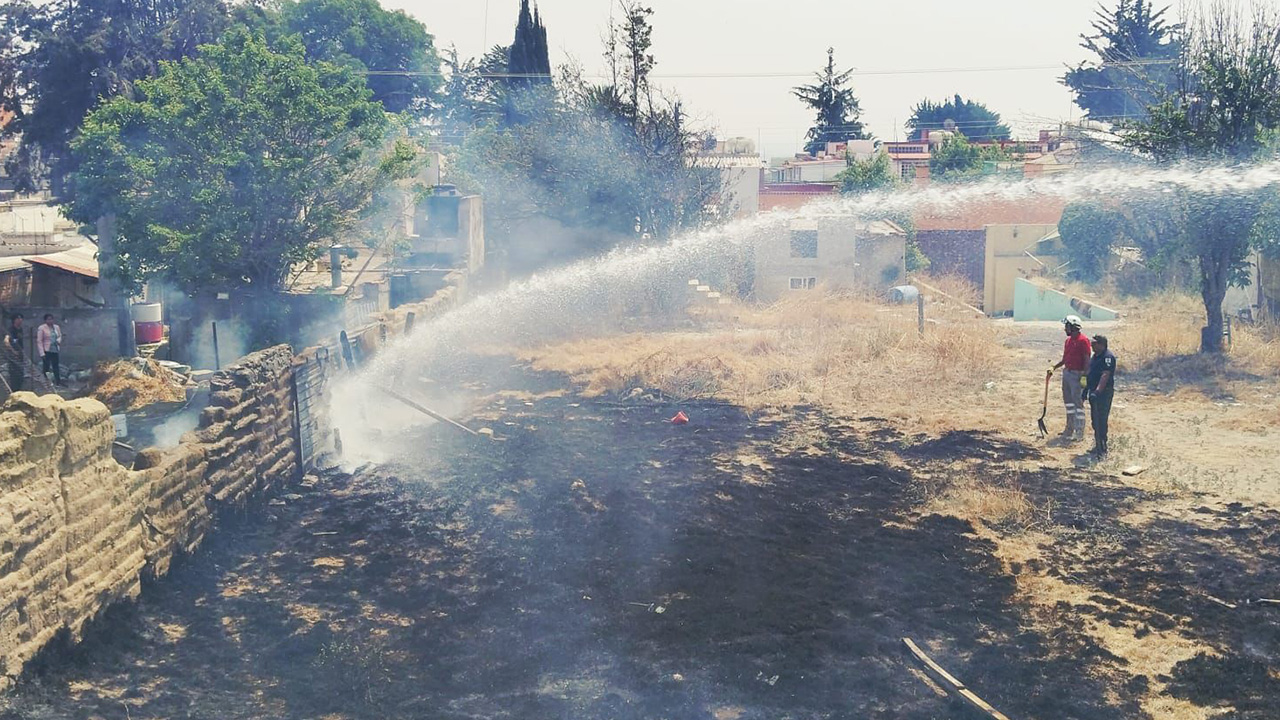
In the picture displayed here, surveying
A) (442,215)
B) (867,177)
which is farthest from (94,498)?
(867,177)

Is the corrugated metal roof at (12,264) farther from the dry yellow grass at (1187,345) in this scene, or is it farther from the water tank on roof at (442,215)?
the dry yellow grass at (1187,345)

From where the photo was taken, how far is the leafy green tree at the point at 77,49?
109 ft

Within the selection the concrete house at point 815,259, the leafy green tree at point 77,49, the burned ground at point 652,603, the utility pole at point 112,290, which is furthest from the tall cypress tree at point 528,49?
the burned ground at point 652,603

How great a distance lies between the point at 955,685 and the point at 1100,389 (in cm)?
688

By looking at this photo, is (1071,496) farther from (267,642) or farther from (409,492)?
(267,642)

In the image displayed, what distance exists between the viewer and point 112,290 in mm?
25266

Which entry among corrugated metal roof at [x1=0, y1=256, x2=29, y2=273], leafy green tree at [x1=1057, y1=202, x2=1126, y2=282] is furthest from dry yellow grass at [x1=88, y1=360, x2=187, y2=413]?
leafy green tree at [x1=1057, y1=202, x2=1126, y2=282]

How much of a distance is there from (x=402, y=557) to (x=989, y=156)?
38.3 m

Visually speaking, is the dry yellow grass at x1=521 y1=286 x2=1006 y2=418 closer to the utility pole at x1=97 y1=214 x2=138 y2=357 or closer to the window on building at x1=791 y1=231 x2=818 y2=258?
the window on building at x1=791 y1=231 x2=818 y2=258

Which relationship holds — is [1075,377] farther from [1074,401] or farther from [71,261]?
[71,261]

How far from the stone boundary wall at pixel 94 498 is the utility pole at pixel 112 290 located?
1266 centimetres

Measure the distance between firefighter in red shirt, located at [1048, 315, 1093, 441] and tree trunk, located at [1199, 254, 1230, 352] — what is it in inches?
231

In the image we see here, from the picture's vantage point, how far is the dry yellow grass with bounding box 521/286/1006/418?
16.5 meters

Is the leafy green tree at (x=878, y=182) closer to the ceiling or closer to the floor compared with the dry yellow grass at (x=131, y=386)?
closer to the ceiling
